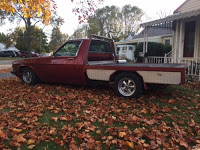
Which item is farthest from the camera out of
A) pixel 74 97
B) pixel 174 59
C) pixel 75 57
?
pixel 174 59

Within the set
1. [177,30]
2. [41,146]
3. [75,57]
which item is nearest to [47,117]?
[41,146]

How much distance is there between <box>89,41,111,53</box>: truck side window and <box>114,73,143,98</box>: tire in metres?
1.65

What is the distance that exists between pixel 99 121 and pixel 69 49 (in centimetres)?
329

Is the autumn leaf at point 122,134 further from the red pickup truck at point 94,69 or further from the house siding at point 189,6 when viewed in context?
the house siding at point 189,6

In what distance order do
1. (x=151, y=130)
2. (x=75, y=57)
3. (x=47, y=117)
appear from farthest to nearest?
(x=75, y=57) → (x=47, y=117) → (x=151, y=130)

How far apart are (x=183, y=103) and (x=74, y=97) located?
9.62ft

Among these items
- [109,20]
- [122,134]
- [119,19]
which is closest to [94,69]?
[122,134]

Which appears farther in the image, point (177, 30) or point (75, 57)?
point (177, 30)

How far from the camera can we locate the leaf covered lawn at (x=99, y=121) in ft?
9.18

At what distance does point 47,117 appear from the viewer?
3.80 metres

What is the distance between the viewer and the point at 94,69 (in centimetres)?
540

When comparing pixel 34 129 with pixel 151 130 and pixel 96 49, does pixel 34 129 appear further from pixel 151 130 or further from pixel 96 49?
pixel 96 49

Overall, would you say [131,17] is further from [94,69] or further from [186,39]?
[94,69]

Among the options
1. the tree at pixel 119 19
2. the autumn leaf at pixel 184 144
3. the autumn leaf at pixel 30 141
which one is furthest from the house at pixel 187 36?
the tree at pixel 119 19
